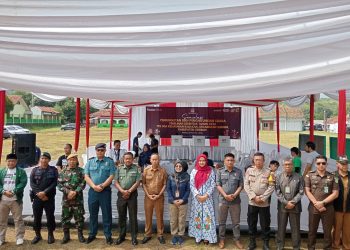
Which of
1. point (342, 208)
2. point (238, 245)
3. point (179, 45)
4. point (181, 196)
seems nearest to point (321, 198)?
point (342, 208)

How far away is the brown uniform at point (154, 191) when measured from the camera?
535 cm

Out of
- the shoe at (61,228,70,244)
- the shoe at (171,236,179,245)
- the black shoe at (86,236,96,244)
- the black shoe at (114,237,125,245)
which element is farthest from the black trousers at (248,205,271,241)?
the shoe at (61,228,70,244)

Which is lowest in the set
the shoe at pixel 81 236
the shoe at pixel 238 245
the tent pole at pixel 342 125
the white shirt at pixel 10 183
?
the shoe at pixel 238 245

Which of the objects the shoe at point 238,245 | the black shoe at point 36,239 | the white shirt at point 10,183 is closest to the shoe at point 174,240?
the shoe at point 238,245

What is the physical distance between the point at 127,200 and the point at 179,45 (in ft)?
14.7

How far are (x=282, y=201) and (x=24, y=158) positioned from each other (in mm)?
10414

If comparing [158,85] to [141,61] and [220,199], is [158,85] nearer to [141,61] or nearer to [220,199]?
[141,61]

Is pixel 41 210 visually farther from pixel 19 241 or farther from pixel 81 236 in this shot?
pixel 81 236

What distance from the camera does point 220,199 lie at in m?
5.22

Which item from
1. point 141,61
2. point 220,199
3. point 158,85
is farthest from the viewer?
point 220,199

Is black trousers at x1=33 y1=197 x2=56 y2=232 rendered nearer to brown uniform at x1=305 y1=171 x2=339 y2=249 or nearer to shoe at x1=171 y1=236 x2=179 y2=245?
shoe at x1=171 y1=236 x2=179 y2=245

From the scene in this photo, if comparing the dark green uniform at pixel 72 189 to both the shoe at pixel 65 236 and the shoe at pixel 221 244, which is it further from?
the shoe at pixel 221 244

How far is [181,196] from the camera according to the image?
5.30m

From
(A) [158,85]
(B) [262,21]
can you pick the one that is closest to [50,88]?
(A) [158,85]
